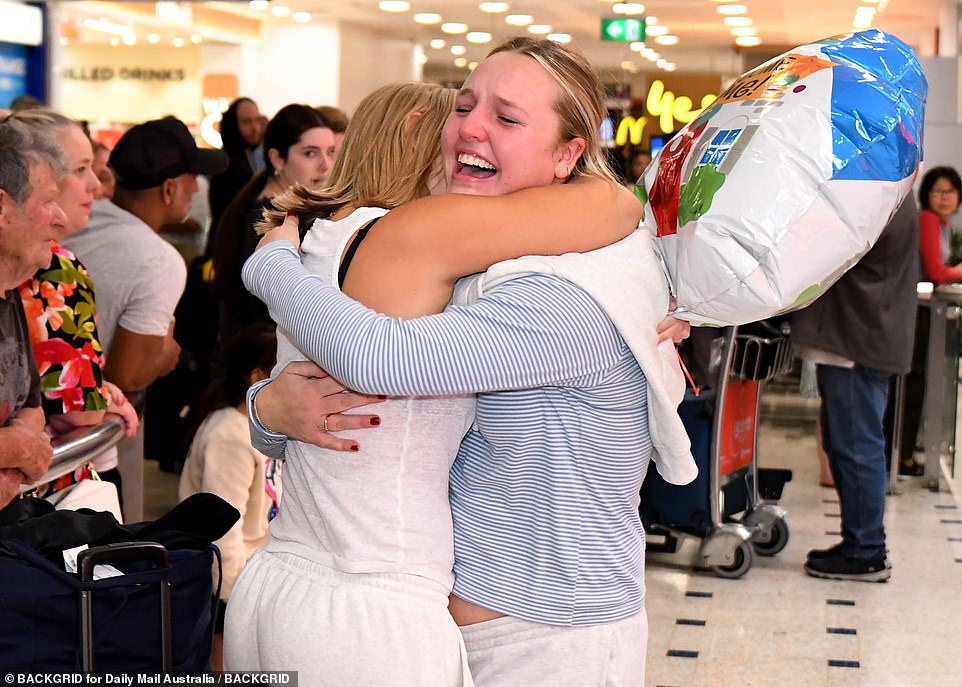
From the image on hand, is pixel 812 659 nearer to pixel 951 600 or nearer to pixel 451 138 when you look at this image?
pixel 951 600

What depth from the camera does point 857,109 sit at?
160 centimetres

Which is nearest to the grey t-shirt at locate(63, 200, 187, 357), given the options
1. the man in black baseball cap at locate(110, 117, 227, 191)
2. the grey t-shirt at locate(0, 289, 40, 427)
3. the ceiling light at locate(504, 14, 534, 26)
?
the man in black baseball cap at locate(110, 117, 227, 191)

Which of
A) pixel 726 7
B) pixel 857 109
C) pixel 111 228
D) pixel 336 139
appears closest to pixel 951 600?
pixel 336 139

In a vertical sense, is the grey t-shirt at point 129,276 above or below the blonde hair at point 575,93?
below

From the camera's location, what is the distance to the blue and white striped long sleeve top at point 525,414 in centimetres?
142

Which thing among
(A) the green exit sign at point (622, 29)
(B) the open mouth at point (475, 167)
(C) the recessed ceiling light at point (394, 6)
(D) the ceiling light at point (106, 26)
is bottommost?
(B) the open mouth at point (475, 167)

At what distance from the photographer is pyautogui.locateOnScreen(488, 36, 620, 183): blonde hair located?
5.10 ft

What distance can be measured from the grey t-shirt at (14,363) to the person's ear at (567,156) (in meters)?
1.29

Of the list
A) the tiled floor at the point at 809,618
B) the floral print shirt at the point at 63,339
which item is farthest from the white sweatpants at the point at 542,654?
the tiled floor at the point at 809,618

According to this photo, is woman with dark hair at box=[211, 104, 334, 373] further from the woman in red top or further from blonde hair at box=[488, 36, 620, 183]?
the woman in red top

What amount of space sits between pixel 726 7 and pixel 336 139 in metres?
9.35

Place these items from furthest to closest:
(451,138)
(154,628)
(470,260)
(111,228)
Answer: (111,228), (154,628), (451,138), (470,260)

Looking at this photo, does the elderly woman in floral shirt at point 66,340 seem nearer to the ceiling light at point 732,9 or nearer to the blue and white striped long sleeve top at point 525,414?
the blue and white striped long sleeve top at point 525,414

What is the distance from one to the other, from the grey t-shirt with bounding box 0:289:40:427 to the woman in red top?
6.05 meters
